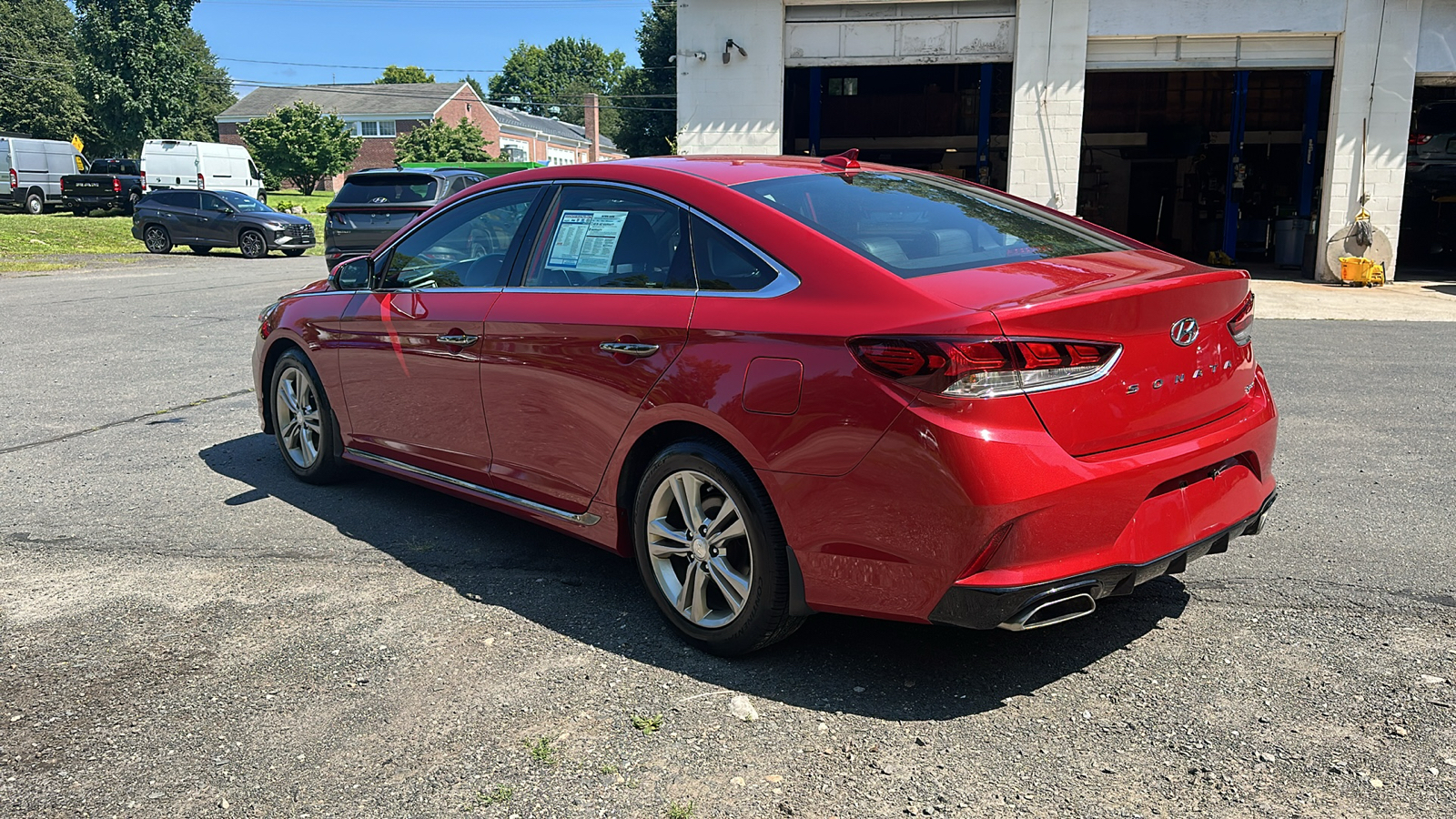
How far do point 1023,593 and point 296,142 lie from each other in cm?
6685

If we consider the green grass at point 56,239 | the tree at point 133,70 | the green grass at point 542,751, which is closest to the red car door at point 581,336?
the green grass at point 542,751

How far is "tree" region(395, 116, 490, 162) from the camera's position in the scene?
70500 millimetres

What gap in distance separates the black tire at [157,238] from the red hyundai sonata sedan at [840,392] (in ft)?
82.3

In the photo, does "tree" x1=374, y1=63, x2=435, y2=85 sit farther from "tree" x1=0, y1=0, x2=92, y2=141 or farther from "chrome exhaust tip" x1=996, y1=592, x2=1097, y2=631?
"chrome exhaust tip" x1=996, y1=592, x2=1097, y2=631

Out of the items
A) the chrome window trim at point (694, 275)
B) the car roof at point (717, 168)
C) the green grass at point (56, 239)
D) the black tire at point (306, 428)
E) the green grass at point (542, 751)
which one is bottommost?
the green grass at point (542, 751)

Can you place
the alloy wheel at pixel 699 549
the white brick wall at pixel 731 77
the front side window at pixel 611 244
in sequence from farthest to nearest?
the white brick wall at pixel 731 77 → the front side window at pixel 611 244 → the alloy wheel at pixel 699 549

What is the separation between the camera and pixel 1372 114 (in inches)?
711

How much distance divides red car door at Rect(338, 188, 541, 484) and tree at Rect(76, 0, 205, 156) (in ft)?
224

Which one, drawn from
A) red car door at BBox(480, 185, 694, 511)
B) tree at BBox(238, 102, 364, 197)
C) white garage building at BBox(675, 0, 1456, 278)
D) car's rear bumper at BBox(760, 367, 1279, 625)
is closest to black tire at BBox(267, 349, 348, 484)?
red car door at BBox(480, 185, 694, 511)

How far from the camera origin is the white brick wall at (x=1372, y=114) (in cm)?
1781

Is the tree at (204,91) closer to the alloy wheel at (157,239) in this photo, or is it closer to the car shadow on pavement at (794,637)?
the alloy wheel at (157,239)

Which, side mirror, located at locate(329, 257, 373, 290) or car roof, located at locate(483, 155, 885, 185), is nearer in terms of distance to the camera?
car roof, located at locate(483, 155, 885, 185)

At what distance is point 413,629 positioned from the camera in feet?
12.4

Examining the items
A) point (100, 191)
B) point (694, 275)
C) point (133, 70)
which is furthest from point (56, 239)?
point (133, 70)
